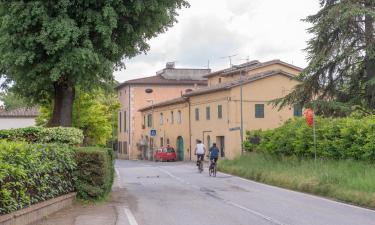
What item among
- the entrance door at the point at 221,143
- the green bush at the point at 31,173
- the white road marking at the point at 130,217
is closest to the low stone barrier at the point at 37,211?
the green bush at the point at 31,173

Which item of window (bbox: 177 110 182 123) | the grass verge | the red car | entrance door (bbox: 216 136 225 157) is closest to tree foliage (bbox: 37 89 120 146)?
the grass verge

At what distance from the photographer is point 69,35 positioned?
17297 mm

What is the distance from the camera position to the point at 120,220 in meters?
13.1

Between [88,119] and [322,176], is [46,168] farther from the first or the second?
[88,119]

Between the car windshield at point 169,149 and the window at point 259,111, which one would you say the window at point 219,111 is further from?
the car windshield at point 169,149

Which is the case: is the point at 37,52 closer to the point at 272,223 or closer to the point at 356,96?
the point at 272,223

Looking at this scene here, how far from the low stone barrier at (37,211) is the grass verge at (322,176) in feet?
27.6

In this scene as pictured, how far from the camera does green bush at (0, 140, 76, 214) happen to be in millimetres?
10148

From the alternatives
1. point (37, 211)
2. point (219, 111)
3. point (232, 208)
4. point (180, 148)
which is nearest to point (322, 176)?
point (232, 208)

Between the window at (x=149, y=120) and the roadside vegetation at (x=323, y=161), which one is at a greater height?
the window at (x=149, y=120)

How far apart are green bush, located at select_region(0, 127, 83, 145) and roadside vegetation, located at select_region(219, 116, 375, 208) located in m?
8.66

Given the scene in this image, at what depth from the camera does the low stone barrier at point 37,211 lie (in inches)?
411

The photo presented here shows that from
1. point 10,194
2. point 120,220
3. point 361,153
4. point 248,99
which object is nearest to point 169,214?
point 120,220

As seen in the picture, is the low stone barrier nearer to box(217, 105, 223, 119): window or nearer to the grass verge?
the grass verge
